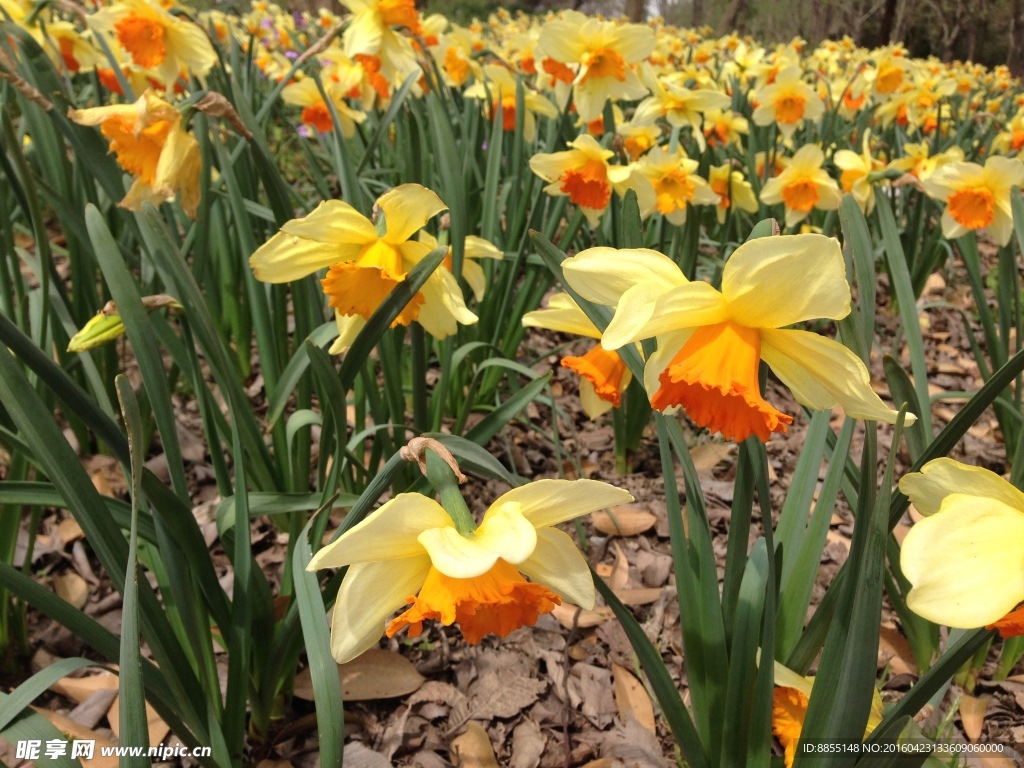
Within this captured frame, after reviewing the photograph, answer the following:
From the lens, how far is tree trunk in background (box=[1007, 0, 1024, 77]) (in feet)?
51.7

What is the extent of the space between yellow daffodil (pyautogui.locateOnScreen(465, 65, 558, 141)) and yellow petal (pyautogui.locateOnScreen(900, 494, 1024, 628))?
277cm

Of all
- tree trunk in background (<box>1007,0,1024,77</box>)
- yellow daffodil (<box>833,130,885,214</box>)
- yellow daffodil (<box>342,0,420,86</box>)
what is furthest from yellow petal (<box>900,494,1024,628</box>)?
tree trunk in background (<box>1007,0,1024,77</box>)

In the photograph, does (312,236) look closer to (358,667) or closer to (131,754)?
(131,754)

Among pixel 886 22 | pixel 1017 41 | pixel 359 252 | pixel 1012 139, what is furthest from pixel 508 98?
pixel 1017 41

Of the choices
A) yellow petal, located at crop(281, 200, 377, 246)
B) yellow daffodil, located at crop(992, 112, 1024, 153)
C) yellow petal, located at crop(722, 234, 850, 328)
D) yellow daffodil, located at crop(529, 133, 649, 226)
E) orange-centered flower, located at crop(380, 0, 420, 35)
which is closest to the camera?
yellow petal, located at crop(722, 234, 850, 328)

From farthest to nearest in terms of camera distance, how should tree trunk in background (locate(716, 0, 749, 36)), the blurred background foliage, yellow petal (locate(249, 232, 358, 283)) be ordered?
the blurred background foliage
tree trunk in background (locate(716, 0, 749, 36))
yellow petal (locate(249, 232, 358, 283))

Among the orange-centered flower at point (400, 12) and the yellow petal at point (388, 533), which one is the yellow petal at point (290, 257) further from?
the orange-centered flower at point (400, 12)

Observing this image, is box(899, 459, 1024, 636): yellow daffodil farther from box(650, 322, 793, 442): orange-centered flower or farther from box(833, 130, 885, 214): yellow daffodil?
box(833, 130, 885, 214): yellow daffodil

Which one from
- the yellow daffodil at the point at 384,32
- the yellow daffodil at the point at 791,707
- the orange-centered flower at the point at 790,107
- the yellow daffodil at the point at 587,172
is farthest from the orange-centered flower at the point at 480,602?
the orange-centered flower at the point at 790,107

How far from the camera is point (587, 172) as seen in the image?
7.72 feet

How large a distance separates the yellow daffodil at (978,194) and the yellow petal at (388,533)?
7.72 feet

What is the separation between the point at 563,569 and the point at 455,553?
26 centimetres

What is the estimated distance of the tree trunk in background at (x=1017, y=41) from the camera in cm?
1576

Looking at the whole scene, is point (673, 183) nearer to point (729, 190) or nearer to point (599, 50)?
point (599, 50)
